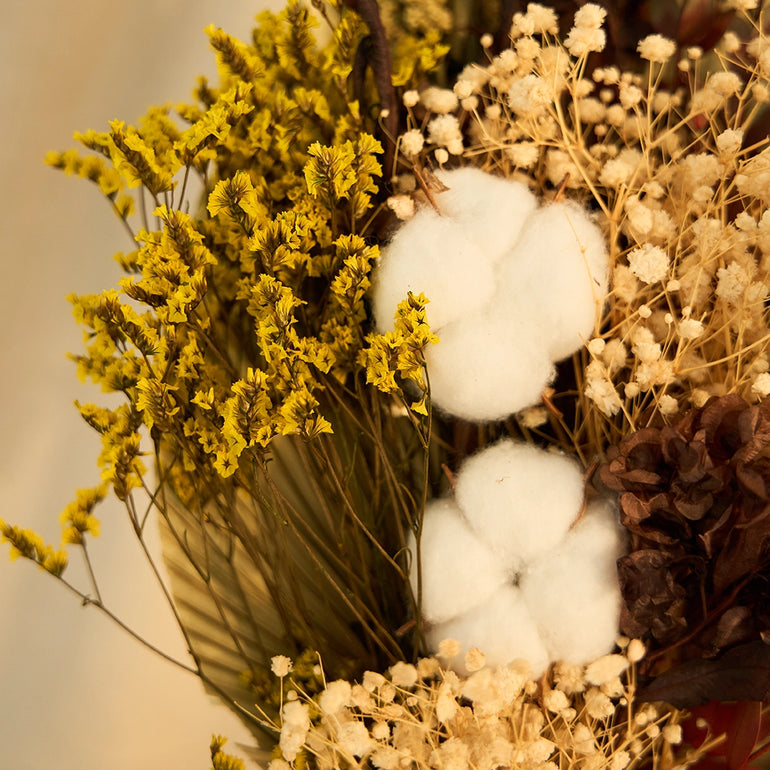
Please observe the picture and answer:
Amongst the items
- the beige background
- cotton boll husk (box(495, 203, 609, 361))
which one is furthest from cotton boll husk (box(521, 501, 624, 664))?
the beige background

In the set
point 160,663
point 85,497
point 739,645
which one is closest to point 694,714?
point 739,645

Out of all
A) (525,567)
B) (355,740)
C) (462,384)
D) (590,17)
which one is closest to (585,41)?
(590,17)

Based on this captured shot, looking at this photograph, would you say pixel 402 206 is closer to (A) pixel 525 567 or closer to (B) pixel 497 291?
(B) pixel 497 291

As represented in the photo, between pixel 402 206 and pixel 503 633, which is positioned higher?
pixel 402 206

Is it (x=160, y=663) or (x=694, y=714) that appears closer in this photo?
(x=694, y=714)

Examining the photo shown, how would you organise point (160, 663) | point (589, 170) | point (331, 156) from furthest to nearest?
point (160, 663) < point (589, 170) < point (331, 156)

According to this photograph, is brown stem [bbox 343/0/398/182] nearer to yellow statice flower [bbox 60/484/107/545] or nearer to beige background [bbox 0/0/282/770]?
yellow statice flower [bbox 60/484/107/545]

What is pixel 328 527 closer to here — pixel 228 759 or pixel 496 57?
pixel 228 759

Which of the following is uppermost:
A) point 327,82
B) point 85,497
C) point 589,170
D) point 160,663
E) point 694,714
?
point 327,82
